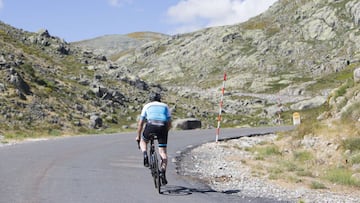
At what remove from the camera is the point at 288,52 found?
13375 cm

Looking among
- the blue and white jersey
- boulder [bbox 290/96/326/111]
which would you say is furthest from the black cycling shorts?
boulder [bbox 290/96/326/111]

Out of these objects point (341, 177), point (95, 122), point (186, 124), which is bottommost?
point (341, 177)

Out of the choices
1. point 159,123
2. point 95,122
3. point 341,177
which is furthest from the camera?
point 95,122

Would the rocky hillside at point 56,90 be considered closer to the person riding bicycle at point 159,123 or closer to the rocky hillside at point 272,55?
the person riding bicycle at point 159,123

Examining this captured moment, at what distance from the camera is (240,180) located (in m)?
12.2

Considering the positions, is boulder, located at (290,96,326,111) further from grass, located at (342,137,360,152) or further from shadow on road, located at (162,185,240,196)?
shadow on road, located at (162,185,240,196)

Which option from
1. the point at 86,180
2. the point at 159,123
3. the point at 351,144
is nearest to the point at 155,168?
the point at 159,123

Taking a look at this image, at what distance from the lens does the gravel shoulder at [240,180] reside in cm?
1000

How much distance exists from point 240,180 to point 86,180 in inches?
158

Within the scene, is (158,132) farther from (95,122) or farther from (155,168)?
(95,122)

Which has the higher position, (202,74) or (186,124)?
(202,74)

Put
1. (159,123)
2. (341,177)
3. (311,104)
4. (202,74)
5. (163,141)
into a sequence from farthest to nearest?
1. (202,74)
2. (311,104)
3. (341,177)
4. (163,141)
5. (159,123)

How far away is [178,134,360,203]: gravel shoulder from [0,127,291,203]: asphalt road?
0.55m

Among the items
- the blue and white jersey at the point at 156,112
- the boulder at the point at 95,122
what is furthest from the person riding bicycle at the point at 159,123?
the boulder at the point at 95,122
